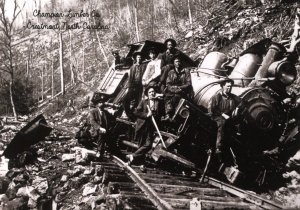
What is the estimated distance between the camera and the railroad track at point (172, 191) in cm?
512

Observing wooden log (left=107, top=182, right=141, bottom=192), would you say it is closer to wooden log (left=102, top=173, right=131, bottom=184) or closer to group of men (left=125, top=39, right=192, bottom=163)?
wooden log (left=102, top=173, right=131, bottom=184)

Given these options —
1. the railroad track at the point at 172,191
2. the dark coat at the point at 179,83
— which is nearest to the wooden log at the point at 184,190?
the railroad track at the point at 172,191

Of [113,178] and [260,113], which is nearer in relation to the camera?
[113,178]

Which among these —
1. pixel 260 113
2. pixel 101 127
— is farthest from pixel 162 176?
pixel 260 113

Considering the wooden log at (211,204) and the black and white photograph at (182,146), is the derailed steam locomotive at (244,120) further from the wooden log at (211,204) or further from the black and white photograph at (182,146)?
the wooden log at (211,204)

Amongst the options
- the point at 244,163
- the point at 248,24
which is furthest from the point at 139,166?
the point at 248,24

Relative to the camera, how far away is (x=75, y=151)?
10547mm

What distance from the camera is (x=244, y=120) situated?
7.60 meters

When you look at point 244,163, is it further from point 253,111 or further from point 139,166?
point 139,166

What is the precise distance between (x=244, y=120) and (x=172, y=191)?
106 inches

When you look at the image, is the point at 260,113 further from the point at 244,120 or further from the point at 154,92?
the point at 154,92

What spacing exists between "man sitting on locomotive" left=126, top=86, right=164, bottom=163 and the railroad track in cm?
40

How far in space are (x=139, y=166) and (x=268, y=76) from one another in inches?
154

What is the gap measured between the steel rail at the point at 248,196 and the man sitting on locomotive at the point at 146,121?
1.59m
